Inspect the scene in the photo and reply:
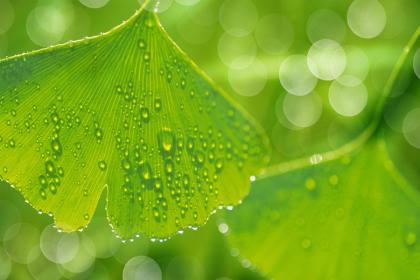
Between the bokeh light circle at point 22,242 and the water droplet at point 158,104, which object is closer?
the water droplet at point 158,104

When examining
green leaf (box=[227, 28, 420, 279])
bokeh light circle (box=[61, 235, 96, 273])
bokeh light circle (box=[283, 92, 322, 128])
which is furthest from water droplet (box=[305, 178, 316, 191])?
bokeh light circle (box=[61, 235, 96, 273])

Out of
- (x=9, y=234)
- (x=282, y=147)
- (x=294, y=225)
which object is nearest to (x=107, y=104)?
(x=294, y=225)

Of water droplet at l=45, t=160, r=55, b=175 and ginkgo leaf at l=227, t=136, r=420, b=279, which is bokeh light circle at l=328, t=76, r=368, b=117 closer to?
ginkgo leaf at l=227, t=136, r=420, b=279

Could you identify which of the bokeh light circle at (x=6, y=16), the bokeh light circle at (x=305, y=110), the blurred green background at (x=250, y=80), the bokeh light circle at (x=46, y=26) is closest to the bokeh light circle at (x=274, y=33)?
the blurred green background at (x=250, y=80)

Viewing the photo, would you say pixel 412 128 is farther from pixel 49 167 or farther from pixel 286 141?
pixel 49 167

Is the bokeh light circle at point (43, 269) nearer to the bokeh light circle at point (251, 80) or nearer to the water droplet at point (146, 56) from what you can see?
the bokeh light circle at point (251, 80)

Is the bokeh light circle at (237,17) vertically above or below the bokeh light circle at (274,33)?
above
